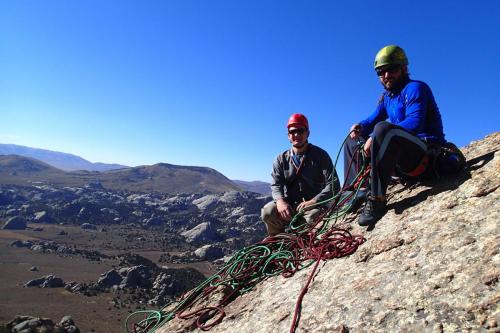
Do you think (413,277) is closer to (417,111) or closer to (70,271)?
(417,111)

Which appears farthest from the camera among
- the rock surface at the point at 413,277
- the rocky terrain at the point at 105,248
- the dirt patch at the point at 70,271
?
the rocky terrain at the point at 105,248

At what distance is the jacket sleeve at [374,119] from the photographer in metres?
5.84

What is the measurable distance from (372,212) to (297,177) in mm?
1934

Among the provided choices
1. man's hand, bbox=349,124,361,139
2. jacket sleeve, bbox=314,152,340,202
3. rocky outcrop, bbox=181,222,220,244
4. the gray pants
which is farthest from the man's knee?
rocky outcrop, bbox=181,222,220,244

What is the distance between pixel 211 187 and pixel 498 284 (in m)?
197

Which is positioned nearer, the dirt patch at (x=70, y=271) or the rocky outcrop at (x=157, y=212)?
the dirt patch at (x=70, y=271)

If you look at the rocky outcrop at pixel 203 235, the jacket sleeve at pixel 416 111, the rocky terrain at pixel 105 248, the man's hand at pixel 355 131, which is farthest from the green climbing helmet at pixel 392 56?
the rocky outcrop at pixel 203 235

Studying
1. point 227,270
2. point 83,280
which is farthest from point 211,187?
point 227,270

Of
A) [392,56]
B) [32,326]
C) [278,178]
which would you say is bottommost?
[32,326]

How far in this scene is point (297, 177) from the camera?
674cm

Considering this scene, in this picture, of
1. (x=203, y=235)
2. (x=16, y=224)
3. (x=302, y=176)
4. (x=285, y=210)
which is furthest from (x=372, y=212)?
(x=16, y=224)

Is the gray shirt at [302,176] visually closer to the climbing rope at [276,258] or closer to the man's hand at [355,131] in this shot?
the climbing rope at [276,258]

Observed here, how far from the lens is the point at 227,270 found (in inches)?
242

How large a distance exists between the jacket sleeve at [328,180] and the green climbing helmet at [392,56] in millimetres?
1957
